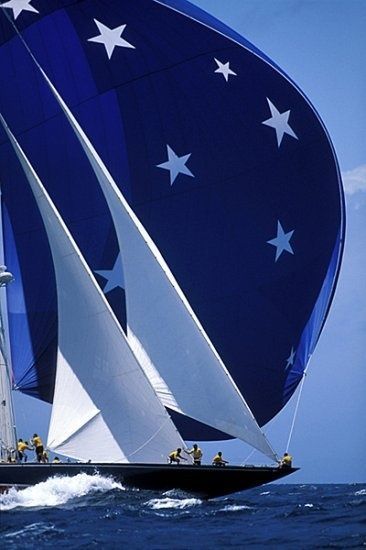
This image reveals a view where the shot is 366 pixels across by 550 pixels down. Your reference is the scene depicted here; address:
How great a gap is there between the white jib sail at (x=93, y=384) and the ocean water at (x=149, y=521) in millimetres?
986

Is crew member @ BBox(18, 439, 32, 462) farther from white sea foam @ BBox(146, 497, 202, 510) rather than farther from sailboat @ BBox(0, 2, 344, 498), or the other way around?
white sea foam @ BBox(146, 497, 202, 510)

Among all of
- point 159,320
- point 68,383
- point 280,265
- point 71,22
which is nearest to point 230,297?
point 280,265

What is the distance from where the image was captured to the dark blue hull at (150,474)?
2066cm

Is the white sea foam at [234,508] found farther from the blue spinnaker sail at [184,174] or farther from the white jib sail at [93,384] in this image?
the blue spinnaker sail at [184,174]

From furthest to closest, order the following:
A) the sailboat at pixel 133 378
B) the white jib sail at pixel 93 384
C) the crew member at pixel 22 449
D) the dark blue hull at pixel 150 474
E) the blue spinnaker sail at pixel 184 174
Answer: the blue spinnaker sail at pixel 184 174 < the crew member at pixel 22 449 < the white jib sail at pixel 93 384 < the sailboat at pixel 133 378 < the dark blue hull at pixel 150 474

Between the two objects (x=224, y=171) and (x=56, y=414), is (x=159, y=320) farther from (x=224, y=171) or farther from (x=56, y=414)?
(x=224, y=171)

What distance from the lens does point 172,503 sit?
20.8 meters

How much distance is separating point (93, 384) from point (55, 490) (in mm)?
2352

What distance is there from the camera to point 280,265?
971 inches

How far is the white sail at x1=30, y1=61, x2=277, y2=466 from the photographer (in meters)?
21.1

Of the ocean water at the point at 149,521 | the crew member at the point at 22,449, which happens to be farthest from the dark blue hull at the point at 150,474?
the crew member at the point at 22,449

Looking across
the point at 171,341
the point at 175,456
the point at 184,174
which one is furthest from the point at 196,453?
the point at 184,174

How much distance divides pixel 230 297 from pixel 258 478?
4.70 meters

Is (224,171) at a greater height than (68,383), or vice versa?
(224,171)
